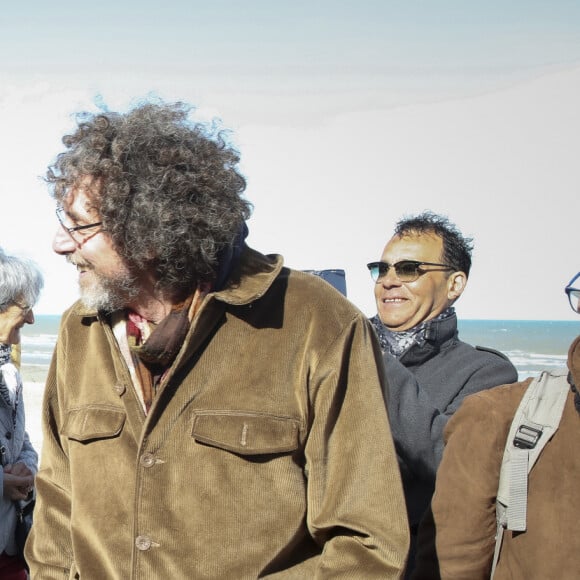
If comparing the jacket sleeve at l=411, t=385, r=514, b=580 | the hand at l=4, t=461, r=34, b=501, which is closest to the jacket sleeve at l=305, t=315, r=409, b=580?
the jacket sleeve at l=411, t=385, r=514, b=580

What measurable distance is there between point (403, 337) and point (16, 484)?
2036 mm

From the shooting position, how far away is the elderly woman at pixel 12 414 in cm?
437

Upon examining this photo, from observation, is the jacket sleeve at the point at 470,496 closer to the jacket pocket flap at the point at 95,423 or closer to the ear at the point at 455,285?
the jacket pocket flap at the point at 95,423

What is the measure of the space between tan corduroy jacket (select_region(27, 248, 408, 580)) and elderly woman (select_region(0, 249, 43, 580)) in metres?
1.91

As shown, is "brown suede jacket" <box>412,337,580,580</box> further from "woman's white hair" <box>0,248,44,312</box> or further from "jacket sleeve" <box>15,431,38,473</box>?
"woman's white hair" <box>0,248,44,312</box>

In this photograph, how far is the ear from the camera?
4.46 meters

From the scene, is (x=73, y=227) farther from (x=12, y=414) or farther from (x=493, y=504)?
(x=12, y=414)

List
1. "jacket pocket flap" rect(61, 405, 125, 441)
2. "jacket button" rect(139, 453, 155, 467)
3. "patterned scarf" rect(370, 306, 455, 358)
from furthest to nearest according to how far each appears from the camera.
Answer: "patterned scarf" rect(370, 306, 455, 358) → "jacket pocket flap" rect(61, 405, 125, 441) → "jacket button" rect(139, 453, 155, 467)

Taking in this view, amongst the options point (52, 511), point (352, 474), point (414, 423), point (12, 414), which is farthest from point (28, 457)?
point (352, 474)

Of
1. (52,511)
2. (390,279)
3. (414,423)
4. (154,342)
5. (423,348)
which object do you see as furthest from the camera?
(390,279)

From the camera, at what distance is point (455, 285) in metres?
4.49

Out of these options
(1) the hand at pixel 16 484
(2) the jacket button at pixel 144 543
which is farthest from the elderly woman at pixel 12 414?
(2) the jacket button at pixel 144 543

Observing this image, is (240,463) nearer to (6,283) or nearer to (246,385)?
(246,385)

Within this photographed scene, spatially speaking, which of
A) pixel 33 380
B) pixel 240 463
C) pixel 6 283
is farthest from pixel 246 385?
pixel 33 380
